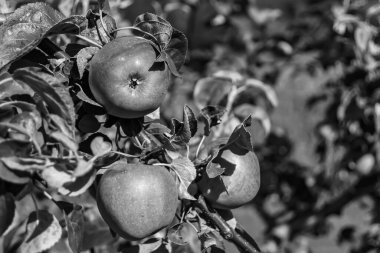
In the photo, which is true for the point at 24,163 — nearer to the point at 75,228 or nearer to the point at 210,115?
the point at 75,228

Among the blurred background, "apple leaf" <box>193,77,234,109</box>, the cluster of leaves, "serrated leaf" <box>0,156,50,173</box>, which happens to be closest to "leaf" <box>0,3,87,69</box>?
the cluster of leaves

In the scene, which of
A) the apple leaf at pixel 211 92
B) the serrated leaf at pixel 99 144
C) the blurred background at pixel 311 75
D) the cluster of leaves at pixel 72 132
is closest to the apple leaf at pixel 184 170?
the cluster of leaves at pixel 72 132

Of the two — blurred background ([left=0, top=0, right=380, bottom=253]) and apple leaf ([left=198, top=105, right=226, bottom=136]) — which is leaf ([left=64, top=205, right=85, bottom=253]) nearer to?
apple leaf ([left=198, top=105, right=226, bottom=136])

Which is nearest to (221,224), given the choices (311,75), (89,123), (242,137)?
(242,137)

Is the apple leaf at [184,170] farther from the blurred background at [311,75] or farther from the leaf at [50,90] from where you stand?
the blurred background at [311,75]

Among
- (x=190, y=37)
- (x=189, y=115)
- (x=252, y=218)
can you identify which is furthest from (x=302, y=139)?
(x=189, y=115)
